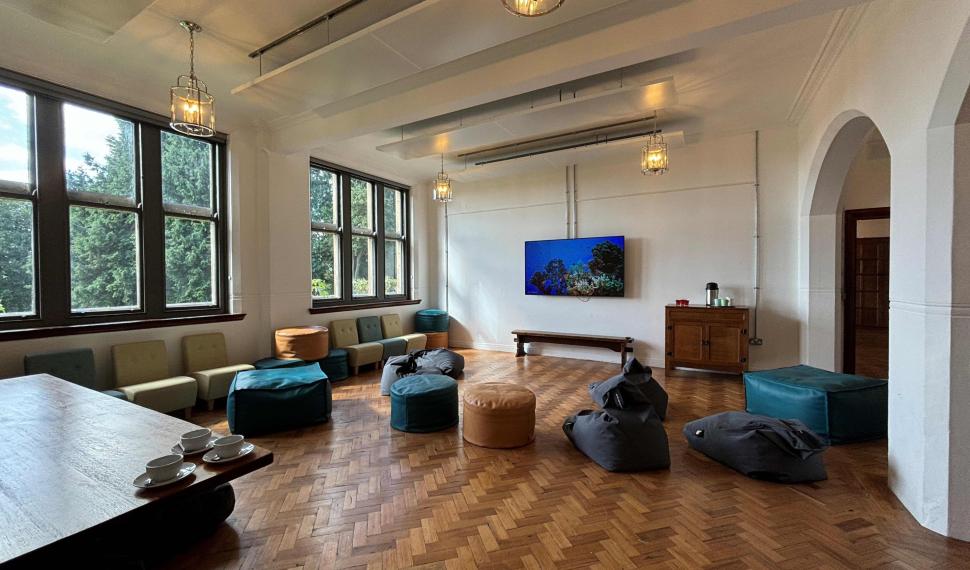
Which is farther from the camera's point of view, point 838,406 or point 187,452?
point 838,406

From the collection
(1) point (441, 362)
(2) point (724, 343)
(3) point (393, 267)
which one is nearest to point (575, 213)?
(2) point (724, 343)

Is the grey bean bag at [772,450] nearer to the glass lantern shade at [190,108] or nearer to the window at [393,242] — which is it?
the glass lantern shade at [190,108]

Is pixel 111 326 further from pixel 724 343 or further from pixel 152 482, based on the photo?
pixel 724 343

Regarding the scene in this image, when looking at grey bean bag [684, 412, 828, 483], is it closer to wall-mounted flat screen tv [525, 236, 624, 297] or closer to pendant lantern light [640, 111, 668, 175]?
pendant lantern light [640, 111, 668, 175]

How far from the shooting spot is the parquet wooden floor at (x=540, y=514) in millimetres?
2023

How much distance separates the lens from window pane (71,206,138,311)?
13.1 ft

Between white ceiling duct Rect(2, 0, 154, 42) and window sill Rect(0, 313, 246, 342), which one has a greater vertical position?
white ceiling duct Rect(2, 0, 154, 42)

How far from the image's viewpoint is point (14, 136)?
361 centimetres

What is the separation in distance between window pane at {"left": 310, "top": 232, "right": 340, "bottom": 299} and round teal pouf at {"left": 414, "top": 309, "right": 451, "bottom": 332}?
1749 mm

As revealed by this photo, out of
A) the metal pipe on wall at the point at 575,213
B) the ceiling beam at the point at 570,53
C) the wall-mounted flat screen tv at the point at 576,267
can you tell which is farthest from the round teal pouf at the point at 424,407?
the metal pipe on wall at the point at 575,213

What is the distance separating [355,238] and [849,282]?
7268 mm

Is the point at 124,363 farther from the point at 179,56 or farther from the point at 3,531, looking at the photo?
the point at 3,531

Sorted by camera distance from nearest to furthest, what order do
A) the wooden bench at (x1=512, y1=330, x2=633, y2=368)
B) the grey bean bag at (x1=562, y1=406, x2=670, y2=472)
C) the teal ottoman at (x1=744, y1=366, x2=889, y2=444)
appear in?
the grey bean bag at (x1=562, y1=406, x2=670, y2=472) < the teal ottoman at (x1=744, y1=366, x2=889, y2=444) < the wooden bench at (x1=512, y1=330, x2=633, y2=368)

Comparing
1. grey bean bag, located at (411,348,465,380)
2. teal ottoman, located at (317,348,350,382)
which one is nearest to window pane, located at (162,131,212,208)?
teal ottoman, located at (317,348,350,382)
